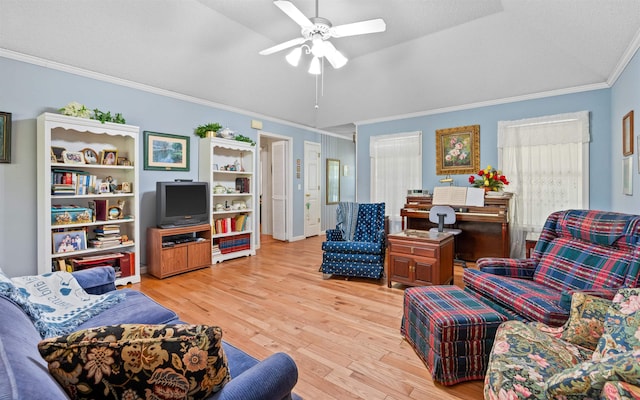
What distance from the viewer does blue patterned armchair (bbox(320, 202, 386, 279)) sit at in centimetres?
383

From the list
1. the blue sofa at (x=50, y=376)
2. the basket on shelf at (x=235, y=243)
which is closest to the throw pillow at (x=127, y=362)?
the blue sofa at (x=50, y=376)

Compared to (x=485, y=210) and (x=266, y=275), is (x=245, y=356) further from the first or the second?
(x=485, y=210)

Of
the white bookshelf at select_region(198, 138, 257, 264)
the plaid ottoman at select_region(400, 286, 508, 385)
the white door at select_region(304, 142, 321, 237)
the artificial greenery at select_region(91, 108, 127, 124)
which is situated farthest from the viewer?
the white door at select_region(304, 142, 321, 237)

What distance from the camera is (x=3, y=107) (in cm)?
315

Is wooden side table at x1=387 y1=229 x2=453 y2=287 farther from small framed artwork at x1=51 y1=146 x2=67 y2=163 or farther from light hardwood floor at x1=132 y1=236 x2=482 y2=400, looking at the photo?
small framed artwork at x1=51 y1=146 x2=67 y2=163

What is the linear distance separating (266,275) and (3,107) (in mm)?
3371

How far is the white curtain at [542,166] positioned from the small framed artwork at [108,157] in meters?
5.51

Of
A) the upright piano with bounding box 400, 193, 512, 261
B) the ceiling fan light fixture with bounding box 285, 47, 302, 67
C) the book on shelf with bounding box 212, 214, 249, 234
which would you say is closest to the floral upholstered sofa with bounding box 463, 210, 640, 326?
the upright piano with bounding box 400, 193, 512, 261

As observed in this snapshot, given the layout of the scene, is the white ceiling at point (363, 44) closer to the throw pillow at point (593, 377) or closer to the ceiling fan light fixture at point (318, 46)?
the ceiling fan light fixture at point (318, 46)

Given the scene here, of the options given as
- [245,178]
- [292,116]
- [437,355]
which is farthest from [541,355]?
[292,116]

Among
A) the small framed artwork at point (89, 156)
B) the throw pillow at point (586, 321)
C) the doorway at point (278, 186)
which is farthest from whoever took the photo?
the doorway at point (278, 186)

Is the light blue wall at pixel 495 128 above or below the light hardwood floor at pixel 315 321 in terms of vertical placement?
above

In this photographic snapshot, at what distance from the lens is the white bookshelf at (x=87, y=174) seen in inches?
126

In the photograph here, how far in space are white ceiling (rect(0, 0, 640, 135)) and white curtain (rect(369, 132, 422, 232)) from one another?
677mm
